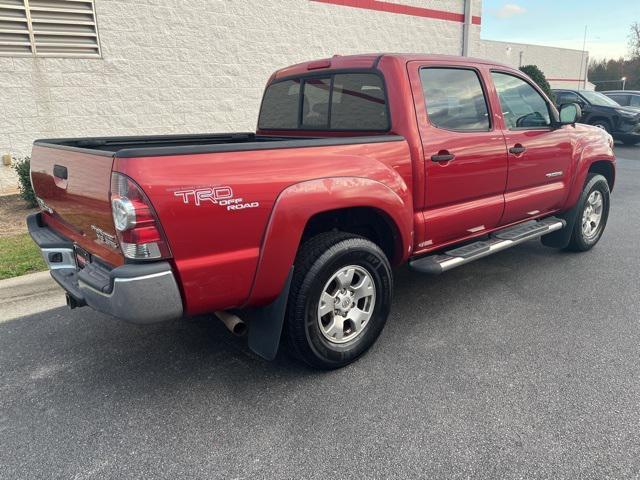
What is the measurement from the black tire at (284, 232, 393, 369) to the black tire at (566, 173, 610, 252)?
3001mm

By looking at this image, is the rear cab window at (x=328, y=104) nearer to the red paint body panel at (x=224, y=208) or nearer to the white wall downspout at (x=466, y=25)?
the red paint body panel at (x=224, y=208)

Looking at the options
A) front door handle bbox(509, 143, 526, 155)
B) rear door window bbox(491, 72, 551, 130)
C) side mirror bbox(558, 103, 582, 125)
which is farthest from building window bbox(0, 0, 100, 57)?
side mirror bbox(558, 103, 582, 125)

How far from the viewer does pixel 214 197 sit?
2322 millimetres

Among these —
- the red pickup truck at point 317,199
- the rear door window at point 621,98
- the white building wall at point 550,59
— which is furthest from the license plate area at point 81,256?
the white building wall at point 550,59

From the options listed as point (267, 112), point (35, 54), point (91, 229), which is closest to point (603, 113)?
point (267, 112)

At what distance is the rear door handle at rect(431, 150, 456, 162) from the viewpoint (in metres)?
3.39

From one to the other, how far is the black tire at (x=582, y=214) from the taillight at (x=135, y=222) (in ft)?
14.6

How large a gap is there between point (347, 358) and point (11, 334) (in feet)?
8.38

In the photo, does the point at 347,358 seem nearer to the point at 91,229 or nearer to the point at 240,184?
the point at 240,184

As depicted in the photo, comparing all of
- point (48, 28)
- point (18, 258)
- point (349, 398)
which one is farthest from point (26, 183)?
point (349, 398)

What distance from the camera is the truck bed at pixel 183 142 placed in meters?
2.26

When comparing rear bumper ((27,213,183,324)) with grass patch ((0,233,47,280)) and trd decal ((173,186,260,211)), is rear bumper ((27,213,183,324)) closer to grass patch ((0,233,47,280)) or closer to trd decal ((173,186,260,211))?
trd decal ((173,186,260,211))

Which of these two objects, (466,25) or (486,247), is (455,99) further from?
(466,25)

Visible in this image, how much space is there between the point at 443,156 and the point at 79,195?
237 cm
